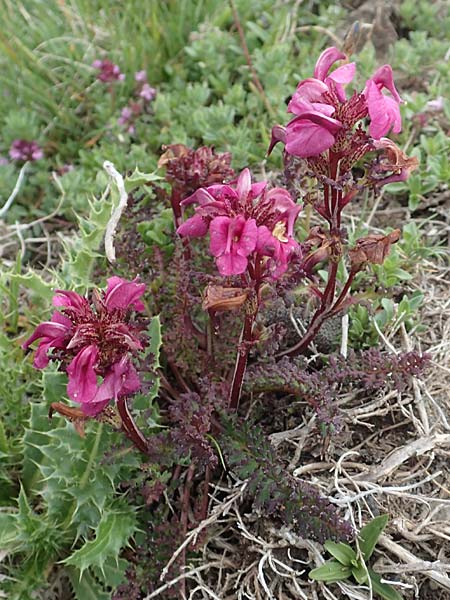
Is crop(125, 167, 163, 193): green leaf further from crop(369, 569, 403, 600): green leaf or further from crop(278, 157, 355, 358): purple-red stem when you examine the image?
crop(369, 569, 403, 600): green leaf

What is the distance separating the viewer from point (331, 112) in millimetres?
1279

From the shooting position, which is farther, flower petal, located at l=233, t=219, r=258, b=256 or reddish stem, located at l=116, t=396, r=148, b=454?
reddish stem, located at l=116, t=396, r=148, b=454

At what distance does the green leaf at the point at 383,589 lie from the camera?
5.04 feet

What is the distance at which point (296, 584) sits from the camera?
1.61 metres

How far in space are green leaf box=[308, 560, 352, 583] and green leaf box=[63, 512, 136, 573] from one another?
0.47 metres

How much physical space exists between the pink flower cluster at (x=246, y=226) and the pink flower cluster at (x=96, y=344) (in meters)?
0.21

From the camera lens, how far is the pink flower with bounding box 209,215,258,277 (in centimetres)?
127

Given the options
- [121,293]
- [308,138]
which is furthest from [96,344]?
[308,138]

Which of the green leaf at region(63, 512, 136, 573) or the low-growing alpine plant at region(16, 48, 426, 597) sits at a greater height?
the low-growing alpine plant at region(16, 48, 426, 597)

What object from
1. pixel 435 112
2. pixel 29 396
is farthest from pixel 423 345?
pixel 29 396

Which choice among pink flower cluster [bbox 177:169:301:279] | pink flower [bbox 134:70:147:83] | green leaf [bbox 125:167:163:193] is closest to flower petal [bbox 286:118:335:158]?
pink flower cluster [bbox 177:169:301:279]

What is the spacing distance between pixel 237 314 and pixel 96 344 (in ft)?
1.65

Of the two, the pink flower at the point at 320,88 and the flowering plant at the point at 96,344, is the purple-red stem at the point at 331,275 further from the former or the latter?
the flowering plant at the point at 96,344

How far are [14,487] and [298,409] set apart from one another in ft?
2.84
